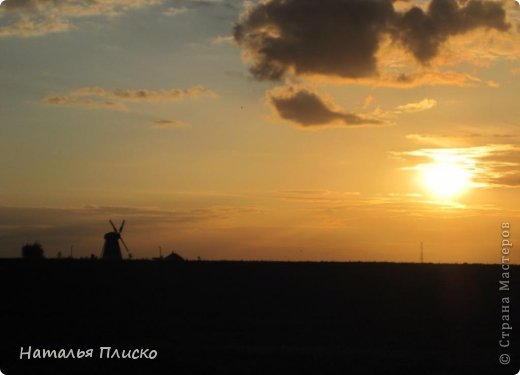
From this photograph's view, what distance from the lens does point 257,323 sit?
1674 inches

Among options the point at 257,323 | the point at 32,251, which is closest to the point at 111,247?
the point at 32,251

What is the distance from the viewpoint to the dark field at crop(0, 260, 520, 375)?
30.5 m

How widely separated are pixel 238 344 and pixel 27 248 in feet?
325

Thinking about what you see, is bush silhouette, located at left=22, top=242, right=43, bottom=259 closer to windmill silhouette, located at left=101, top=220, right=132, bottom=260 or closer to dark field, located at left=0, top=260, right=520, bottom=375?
windmill silhouette, located at left=101, top=220, right=132, bottom=260

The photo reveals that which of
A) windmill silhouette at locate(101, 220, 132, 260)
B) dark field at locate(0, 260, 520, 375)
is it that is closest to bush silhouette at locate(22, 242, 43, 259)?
windmill silhouette at locate(101, 220, 132, 260)

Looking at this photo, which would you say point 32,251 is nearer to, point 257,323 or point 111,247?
point 111,247

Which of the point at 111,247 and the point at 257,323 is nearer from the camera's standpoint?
the point at 257,323

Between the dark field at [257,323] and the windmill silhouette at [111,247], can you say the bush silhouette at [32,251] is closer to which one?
the windmill silhouette at [111,247]

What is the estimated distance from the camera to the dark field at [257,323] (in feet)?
100

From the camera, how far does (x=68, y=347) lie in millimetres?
33750

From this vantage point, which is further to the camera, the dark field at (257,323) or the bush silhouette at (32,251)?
the bush silhouette at (32,251)

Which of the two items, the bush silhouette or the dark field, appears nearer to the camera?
the dark field

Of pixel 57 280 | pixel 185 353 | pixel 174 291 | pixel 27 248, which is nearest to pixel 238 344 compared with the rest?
pixel 185 353

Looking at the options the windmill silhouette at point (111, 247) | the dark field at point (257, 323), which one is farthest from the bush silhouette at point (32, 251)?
the dark field at point (257, 323)
